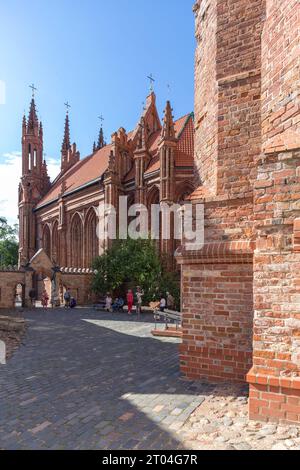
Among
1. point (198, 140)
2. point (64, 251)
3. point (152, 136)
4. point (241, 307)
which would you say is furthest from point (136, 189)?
point (241, 307)

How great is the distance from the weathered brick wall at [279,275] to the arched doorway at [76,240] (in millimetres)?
28926

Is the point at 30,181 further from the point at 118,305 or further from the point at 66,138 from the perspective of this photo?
the point at 118,305

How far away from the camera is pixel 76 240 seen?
3316cm

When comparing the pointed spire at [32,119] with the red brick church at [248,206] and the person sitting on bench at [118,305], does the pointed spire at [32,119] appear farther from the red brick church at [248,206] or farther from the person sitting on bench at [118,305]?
the red brick church at [248,206]

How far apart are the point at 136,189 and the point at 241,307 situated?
20776 millimetres

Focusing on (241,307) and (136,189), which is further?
(136,189)

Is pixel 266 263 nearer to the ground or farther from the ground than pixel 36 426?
farther from the ground

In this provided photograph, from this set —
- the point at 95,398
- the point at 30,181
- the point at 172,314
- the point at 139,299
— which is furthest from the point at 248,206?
the point at 30,181

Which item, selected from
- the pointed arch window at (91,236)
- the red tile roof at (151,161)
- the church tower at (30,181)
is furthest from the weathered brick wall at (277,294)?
the church tower at (30,181)

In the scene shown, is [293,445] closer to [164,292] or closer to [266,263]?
[266,263]

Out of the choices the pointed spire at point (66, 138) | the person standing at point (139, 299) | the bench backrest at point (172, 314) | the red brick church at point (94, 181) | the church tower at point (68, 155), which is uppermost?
the pointed spire at point (66, 138)

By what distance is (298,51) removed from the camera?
455cm

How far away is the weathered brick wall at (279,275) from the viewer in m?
4.06
